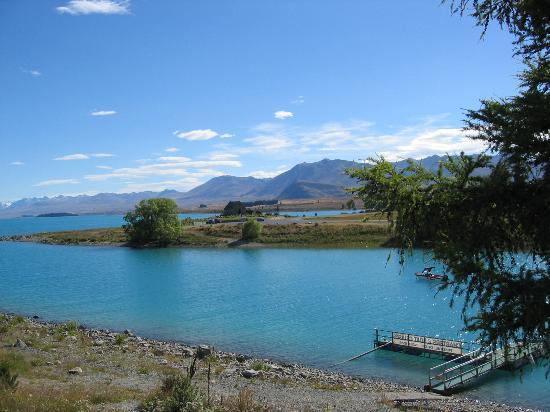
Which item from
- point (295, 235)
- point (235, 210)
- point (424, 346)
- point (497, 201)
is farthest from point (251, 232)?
point (497, 201)

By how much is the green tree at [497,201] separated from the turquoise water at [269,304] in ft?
37.3

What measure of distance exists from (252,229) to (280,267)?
3874cm

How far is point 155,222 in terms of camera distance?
391 ft

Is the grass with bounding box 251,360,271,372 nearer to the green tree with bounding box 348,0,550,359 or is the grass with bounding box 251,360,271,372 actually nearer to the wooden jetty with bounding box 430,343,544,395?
the wooden jetty with bounding box 430,343,544,395

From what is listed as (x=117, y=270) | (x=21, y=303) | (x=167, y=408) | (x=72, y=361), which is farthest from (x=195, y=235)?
(x=167, y=408)

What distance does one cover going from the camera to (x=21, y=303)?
53.6 meters

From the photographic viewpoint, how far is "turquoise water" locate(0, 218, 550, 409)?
105 feet

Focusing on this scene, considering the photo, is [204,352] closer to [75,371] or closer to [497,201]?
[75,371]

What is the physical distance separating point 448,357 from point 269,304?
73.0 ft

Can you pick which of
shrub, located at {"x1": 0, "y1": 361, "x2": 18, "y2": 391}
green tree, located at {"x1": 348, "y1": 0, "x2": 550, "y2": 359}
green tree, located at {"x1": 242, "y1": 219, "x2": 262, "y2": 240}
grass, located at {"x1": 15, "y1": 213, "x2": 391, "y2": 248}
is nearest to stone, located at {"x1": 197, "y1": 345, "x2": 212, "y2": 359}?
shrub, located at {"x1": 0, "y1": 361, "x2": 18, "y2": 391}

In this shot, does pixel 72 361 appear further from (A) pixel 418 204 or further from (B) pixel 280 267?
(B) pixel 280 267

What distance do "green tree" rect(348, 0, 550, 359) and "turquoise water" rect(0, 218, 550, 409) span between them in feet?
37.3

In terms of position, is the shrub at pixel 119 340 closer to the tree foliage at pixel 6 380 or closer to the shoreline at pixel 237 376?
the shoreline at pixel 237 376

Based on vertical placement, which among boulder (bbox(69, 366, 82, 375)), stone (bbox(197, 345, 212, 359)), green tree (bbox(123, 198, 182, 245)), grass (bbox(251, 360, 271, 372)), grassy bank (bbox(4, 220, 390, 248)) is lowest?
grass (bbox(251, 360, 271, 372))
